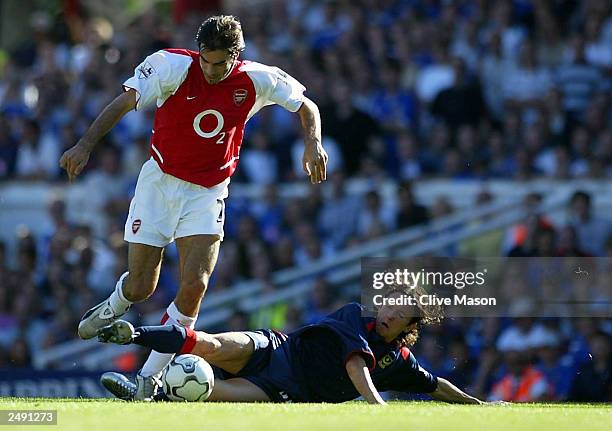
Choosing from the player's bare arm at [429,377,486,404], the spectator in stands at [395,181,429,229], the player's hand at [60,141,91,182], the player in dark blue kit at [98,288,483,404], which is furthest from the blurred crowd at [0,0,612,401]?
the player's hand at [60,141,91,182]

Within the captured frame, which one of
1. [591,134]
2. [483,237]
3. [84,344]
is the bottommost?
[84,344]

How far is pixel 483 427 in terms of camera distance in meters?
7.36

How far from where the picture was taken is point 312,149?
908cm

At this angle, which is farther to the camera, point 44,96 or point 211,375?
point 44,96

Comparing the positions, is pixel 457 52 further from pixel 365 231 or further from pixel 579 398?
pixel 579 398

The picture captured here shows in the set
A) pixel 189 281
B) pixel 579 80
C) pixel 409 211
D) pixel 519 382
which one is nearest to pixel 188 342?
pixel 189 281

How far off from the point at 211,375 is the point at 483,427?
7.29 ft

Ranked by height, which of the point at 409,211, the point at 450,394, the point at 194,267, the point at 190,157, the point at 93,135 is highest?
the point at 93,135

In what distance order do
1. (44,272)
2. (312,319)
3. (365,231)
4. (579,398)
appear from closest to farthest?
1. (579,398)
2. (312,319)
3. (365,231)
4. (44,272)

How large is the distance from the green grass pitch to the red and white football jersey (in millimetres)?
1687

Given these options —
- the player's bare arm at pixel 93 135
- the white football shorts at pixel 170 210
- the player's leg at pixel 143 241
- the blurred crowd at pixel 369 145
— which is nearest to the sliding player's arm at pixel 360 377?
the white football shorts at pixel 170 210

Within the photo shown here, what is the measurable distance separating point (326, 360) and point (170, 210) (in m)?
1.48

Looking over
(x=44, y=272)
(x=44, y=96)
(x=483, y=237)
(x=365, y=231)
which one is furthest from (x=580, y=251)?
(x=44, y=96)

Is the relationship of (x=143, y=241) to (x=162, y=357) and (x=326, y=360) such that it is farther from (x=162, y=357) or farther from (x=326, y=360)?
(x=326, y=360)
